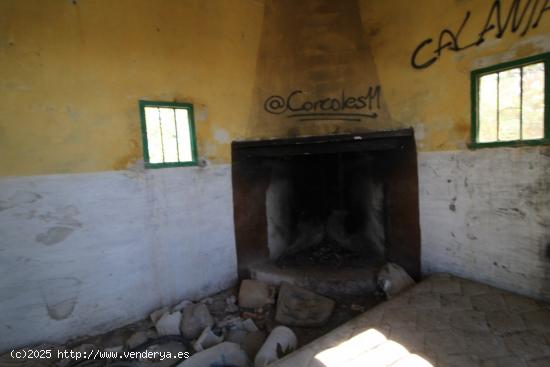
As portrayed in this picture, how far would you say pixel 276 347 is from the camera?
3.45 metres

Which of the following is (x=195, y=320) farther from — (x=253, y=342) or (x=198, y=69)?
(x=198, y=69)

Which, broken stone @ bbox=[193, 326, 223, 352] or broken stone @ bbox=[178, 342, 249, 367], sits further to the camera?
→ broken stone @ bbox=[193, 326, 223, 352]

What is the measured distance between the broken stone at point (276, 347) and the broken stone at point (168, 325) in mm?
1280

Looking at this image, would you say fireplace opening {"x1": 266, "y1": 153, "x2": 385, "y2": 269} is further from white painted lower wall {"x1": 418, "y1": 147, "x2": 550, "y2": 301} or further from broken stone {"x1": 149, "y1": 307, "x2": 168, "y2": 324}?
broken stone {"x1": 149, "y1": 307, "x2": 168, "y2": 324}

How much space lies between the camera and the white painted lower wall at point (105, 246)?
3.39 metres

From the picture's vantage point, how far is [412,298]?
11.9 feet

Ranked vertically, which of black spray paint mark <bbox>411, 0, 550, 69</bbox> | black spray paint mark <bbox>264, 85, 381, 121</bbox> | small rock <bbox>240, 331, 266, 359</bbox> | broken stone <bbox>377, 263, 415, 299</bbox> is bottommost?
small rock <bbox>240, 331, 266, 359</bbox>

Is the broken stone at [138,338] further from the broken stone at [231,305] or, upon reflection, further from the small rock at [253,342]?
the small rock at [253,342]

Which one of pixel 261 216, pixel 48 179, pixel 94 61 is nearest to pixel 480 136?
pixel 261 216

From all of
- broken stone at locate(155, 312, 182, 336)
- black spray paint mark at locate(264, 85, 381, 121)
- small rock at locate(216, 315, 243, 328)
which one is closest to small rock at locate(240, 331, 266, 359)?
small rock at locate(216, 315, 243, 328)

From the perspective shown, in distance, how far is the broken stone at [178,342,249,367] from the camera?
3203 millimetres

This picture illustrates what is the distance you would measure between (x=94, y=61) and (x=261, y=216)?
3228mm

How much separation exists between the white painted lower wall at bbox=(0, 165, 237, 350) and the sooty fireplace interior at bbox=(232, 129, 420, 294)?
1.52 ft

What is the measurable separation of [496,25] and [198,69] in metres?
3.75
